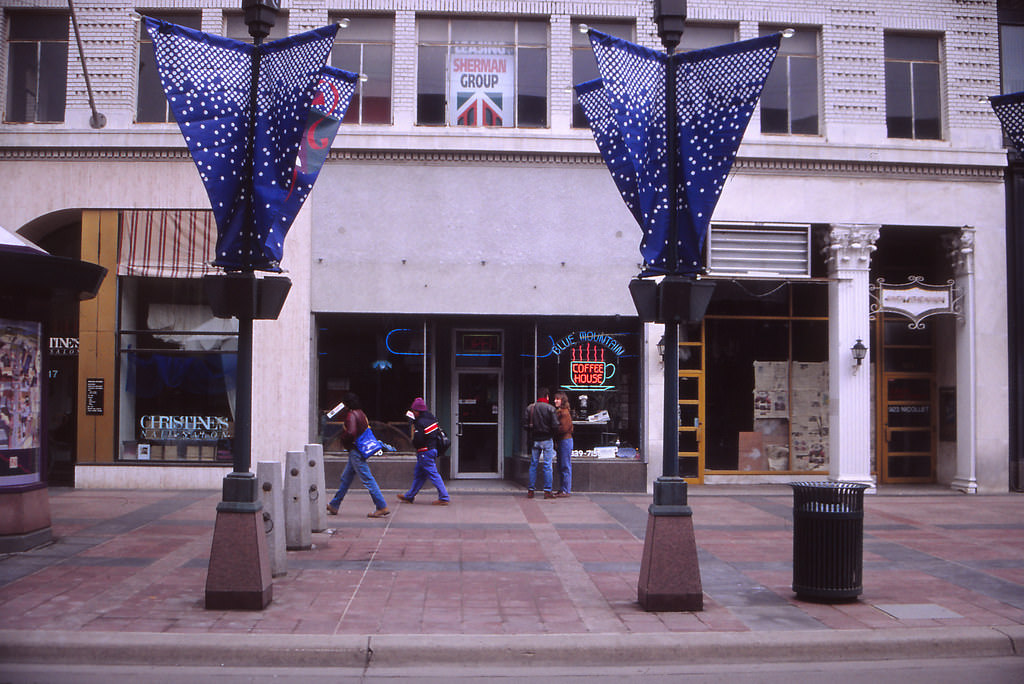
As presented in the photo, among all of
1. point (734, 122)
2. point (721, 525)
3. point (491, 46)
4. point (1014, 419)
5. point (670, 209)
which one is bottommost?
point (721, 525)

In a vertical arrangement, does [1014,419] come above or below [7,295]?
below

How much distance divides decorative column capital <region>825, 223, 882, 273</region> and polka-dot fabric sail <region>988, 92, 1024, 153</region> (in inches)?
258

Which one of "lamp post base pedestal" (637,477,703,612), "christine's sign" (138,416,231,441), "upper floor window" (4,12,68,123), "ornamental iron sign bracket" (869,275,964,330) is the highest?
"upper floor window" (4,12,68,123)

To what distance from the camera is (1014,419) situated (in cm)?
1669

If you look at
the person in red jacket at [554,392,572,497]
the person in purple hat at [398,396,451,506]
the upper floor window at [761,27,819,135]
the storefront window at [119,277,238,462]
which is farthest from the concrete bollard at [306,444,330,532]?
the upper floor window at [761,27,819,135]

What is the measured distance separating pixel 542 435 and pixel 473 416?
2504 millimetres

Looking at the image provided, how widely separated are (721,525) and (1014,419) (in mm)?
7683

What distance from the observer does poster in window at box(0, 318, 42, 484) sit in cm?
1003

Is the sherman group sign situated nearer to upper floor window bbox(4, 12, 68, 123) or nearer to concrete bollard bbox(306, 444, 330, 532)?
upper floor window bbox(4, 12, 68, 123)

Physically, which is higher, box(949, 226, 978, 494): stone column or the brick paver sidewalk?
box(949, 226, 978, 494): stone column

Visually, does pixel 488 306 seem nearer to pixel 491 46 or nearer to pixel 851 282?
pixel 491 46

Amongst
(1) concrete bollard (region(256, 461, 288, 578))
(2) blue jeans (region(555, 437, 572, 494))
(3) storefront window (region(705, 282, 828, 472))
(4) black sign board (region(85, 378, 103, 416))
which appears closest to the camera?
(1) concrete bollard (region(256, 461, 288, 578))

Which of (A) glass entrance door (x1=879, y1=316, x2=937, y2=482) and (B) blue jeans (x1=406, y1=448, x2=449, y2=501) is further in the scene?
(A) glass entrance door (x1=879, y1=316, x2=937, y2=482)

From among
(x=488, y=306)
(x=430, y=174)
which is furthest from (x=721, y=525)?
(x=430, y=174)
